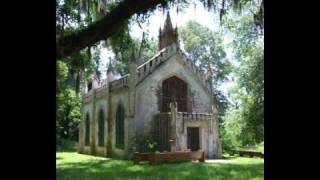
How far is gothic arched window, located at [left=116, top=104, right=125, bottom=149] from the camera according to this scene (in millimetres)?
23516

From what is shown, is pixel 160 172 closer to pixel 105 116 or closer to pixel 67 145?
pixel 105 116

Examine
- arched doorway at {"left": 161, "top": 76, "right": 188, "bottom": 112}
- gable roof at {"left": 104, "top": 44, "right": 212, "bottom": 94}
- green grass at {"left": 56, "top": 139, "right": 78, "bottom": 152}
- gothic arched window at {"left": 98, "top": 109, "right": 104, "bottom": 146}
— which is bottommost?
green grass at {"left": 56, "top": 139, "right": 78, "bottom": 152}

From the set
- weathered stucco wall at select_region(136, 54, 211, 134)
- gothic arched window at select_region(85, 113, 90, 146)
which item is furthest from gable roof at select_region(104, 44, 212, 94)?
gothic arched window at select_region(85, 113, 90, 146)

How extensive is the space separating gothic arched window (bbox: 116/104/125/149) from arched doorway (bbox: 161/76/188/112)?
2511 millimetres

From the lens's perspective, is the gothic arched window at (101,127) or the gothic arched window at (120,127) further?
the gothic arched window at (101,127)

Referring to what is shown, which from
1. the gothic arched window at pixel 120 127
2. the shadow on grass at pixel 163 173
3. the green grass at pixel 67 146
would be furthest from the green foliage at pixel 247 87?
the green grass at pixel 67 146

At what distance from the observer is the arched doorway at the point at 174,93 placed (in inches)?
950

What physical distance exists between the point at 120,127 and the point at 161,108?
2765mm

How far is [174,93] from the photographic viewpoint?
971 inches

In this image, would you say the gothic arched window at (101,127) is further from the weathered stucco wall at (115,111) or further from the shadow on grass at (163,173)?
the shadow on grass at (163,173)

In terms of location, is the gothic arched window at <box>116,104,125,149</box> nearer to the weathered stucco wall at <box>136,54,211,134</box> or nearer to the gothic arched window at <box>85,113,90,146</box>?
the weathered stucco wall at <box>136,54,211,134</box>

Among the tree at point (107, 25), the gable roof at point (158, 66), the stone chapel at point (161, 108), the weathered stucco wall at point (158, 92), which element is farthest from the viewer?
the gable roof at point (158, 66)
